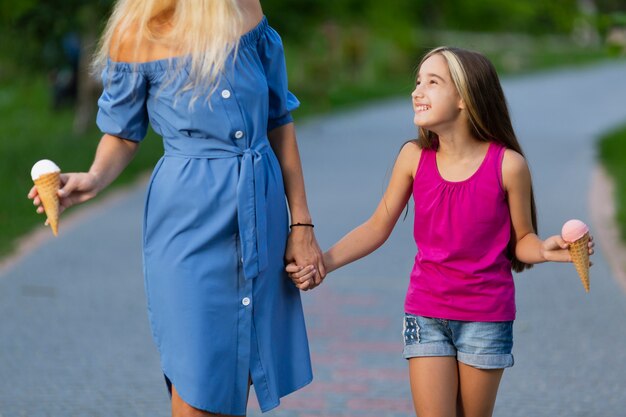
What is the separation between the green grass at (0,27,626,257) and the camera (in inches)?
493

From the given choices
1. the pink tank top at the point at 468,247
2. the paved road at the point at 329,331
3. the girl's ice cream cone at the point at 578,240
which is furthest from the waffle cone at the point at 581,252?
the paved road at the point at 329,331

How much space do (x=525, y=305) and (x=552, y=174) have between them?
6872 mm

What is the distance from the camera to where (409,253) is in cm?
977

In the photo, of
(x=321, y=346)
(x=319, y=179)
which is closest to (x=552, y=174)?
(x=319, y=179)

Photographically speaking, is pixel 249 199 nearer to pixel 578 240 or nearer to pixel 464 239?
pixel 464 239

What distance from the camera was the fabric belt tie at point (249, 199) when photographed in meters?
3.57

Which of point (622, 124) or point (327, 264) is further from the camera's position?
point (622, 124)

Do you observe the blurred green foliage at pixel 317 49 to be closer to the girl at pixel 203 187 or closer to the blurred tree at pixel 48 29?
the blurred tree at pixel 48 29

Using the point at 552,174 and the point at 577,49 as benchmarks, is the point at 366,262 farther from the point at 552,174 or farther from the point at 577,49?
the point at 577,49

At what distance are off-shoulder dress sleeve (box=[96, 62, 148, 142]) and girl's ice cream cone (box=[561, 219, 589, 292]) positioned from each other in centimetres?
121

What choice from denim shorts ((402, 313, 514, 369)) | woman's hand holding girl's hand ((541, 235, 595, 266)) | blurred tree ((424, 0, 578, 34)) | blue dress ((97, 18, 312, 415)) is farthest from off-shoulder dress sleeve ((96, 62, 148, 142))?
blurred tree ((424, 0, 578, 34))

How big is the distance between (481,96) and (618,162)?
40.6 feet

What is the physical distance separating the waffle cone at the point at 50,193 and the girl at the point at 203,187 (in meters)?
0.05

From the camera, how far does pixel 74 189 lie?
3.54 meters
